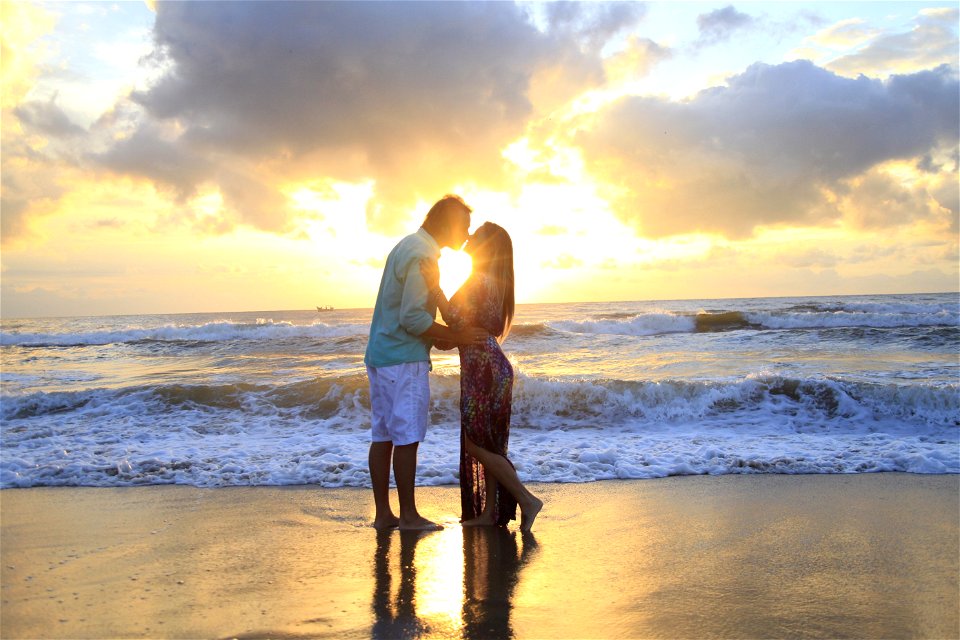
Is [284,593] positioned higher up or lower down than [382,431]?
lower down

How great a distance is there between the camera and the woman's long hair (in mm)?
3896

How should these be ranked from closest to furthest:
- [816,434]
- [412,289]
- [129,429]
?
[412,289] → [816,434] → [129,429]

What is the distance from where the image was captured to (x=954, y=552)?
3.55m

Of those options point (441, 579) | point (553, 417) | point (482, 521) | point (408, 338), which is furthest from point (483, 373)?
point (553, 417)

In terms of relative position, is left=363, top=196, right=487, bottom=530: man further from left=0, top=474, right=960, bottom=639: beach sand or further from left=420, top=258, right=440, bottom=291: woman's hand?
left=0, top=474, right=960, bottom=639: beach sand

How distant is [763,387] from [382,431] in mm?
6780

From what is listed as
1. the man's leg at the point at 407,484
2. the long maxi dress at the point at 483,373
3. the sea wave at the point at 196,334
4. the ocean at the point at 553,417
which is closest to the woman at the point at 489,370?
the long maxi dress at the point at 483,373

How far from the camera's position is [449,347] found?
3.91 meters

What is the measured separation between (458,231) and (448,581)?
1.92m

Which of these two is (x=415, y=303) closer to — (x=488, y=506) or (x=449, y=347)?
(x=449, y=347)

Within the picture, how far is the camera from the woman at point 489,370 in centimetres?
388

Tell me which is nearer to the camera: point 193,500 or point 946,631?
point 946,631

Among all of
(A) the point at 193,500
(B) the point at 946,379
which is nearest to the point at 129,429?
(A) the point at 193,500

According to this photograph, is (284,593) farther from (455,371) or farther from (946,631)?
(455,371)
